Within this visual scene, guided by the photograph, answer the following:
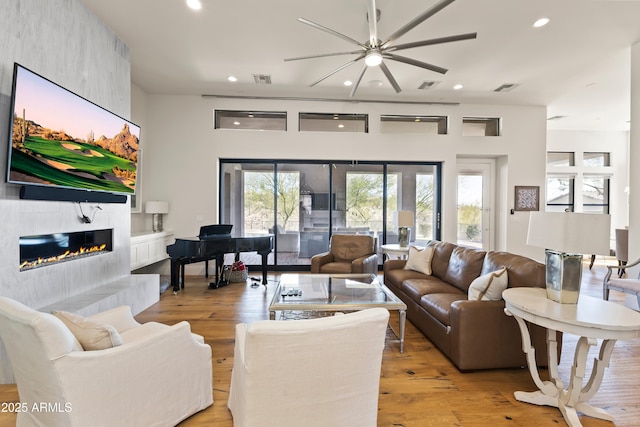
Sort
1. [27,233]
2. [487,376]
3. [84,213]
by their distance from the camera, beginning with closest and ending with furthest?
[487,376] < [27,233] < [84,213]

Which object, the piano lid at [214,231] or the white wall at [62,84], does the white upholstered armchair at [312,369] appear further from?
the piano lid at [214,231]

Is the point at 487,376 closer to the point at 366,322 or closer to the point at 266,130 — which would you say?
the point at 366,322

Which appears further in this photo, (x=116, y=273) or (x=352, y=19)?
(x=116, y=273)

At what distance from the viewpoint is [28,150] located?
94.8 inches

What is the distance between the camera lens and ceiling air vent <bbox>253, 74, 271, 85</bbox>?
4.83 m

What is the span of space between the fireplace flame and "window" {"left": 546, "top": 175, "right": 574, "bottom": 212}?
978 cm

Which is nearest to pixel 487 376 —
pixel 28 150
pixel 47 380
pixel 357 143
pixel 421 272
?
pixel 421 272

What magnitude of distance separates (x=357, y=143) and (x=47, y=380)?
5448mm

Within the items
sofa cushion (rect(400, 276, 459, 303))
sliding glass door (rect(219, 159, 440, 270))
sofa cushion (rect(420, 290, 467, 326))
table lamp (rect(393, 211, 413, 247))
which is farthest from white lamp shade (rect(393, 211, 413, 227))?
sofa cushion (rect(420, 290, 467, 326))

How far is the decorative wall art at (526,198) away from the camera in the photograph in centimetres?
612

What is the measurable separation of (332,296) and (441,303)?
3.38 feet

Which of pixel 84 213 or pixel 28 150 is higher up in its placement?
pixel 28 150

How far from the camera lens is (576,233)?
1833 mm

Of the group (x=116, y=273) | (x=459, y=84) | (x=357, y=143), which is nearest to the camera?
(x=116, y=273)
